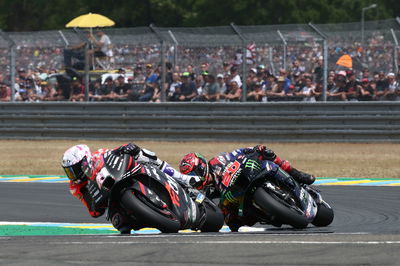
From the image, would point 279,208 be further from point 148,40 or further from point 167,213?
point 148,40

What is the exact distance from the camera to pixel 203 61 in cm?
2084

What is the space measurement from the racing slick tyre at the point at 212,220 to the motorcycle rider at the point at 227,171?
0.27m

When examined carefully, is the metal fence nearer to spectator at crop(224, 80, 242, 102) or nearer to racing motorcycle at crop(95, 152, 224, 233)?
spectator at crop(224, 80, 242, 102)

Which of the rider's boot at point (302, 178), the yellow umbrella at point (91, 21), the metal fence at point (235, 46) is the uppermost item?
the yellow umbrella at point (91, 21)

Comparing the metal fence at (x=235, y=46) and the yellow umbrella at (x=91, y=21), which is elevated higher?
the yellow umbrella at (x=91, y=21)

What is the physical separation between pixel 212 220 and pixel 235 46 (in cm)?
1205

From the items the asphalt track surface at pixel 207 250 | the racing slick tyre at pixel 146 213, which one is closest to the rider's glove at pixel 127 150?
the racing slick tyre at pixel 146 213

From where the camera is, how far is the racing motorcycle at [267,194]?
892cm

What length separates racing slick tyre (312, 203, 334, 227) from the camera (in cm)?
948

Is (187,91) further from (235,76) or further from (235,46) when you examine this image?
(235,46)

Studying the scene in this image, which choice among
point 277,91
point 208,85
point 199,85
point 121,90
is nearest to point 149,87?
point 121,90

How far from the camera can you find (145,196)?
8.26 m

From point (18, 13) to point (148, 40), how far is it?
40782 mm

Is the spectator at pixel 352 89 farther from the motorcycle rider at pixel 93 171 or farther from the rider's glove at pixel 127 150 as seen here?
the rider's glove at pixel 127 150
